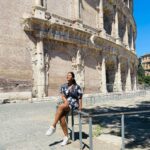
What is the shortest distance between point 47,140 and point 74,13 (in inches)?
711

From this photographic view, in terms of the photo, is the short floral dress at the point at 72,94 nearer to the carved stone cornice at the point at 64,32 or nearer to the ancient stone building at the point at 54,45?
the ancient stone building at the point at 54,45

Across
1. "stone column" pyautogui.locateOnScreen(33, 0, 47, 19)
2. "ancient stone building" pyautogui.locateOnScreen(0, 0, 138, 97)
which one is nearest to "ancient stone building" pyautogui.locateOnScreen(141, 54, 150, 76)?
"ancient stone building" pyautogui.locateOnScreen(0, 0, 138, 97)

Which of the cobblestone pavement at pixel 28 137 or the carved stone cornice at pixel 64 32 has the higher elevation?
the carved stone cornice at pixel 64 32

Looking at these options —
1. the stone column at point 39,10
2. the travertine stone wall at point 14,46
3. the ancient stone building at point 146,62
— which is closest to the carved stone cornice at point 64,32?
the stone column at point 39,10

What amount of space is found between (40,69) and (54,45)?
255 centimetres

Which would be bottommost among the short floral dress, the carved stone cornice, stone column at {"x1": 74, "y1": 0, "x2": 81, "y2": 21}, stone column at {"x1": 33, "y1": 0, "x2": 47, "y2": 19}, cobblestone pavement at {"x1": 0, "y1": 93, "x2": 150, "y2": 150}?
cobblestone pavement at {"x1": 0, "y1": 93, "x2": 150, "y2": 150}

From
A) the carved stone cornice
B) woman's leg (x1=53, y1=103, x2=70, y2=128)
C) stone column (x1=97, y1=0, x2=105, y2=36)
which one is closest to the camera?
woman's leg (x1=53, y1=103, x2=70, y2=128)

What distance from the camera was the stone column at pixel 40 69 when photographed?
18.8 meters

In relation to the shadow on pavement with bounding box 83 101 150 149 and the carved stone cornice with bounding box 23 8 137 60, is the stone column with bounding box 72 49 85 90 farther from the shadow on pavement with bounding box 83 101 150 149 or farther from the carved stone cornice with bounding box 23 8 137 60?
the shadow on pavement with bounding box 83 101 150 149

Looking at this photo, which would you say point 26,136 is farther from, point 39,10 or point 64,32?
point 64,32

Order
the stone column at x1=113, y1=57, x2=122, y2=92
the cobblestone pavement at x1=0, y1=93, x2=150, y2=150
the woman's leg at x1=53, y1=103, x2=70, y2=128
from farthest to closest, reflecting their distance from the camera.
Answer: the stone column at x1=113, y1=57, x2=122, y2=92
the cobblestone pavement at x1=0, y1=93, x2=150, y2=150
the woman's leg at x1=53, y1=103, x2=70, y2=128

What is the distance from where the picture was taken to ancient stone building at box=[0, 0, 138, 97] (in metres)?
17.6

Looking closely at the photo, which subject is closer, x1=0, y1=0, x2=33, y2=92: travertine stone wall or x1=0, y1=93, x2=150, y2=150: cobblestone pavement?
x1=0, y1=93, x2=150, y2=150: cobblestone pavement

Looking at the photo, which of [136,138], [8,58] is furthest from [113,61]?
[136,138]
